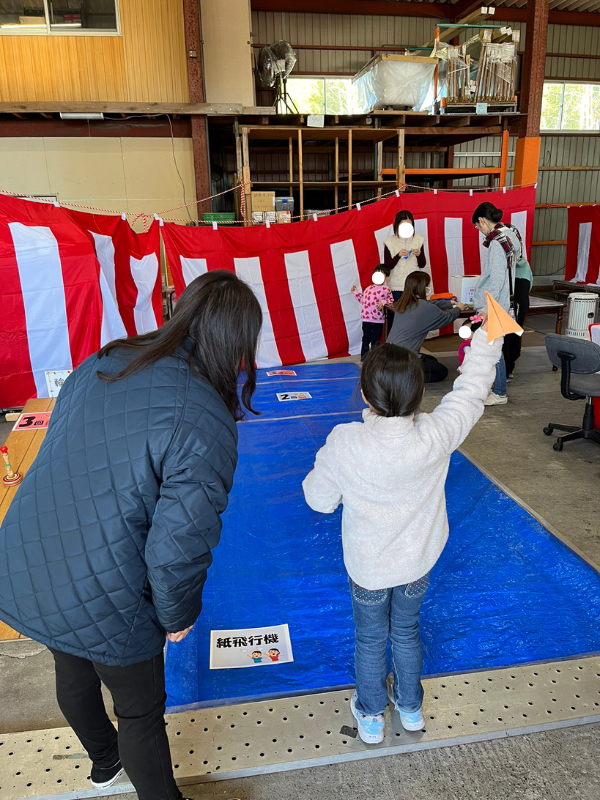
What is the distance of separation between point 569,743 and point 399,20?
1292 cm

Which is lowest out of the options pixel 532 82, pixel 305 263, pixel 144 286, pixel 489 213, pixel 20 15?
pixel 144 286

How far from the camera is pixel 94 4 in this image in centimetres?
829

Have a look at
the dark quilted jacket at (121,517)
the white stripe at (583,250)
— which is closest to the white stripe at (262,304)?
the dark quilted jacket at (121,517)

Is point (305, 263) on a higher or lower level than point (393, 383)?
lower

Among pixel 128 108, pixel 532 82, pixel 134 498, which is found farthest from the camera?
pixel 532 82

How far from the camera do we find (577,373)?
4227 mm

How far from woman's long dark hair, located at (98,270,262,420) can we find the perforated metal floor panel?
125 cm

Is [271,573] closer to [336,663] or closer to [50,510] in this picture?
[336,663]

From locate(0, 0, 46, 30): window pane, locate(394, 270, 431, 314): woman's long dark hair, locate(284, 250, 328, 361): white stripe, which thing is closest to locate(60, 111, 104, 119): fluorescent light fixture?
locate(0, 0, 46, 30): window pane

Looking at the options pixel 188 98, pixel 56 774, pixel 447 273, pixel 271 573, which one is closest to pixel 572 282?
pixel 447 273

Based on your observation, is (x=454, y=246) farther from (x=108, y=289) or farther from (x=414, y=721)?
(x=414, y=721)

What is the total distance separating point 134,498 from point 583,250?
11.0 metres

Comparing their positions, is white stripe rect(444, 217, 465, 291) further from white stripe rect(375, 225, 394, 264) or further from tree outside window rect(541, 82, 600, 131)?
tree outside window rect(541, 82, 600, 131)

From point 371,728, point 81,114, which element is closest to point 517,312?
point 371,728
